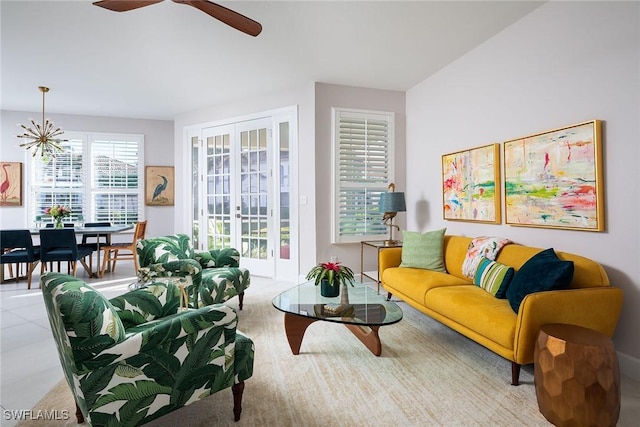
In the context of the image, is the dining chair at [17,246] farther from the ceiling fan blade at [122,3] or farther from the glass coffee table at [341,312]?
the glass coffee table at [341,312]

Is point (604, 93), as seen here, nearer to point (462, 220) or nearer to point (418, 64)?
point (462, 220)

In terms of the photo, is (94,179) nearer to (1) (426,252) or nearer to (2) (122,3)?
(2) (122,3)

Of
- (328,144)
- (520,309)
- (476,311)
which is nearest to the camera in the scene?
(520,309)

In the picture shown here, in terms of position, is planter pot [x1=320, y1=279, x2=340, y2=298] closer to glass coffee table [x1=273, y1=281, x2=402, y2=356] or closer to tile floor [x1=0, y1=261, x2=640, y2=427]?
glass coffee table [x1=273, y1=281, x2=402, y2=356]

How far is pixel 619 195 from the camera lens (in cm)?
226

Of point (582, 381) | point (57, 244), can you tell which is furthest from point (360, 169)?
point (57, 244)

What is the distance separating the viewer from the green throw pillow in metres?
3.51

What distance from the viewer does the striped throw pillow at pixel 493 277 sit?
8.21 ft

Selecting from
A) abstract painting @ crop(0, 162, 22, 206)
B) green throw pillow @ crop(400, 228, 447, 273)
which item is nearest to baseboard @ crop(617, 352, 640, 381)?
green throw pillow @ crop(400, 228, 447, 273)

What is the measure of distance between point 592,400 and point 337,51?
11.8ft

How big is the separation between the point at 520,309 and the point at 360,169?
3.11m

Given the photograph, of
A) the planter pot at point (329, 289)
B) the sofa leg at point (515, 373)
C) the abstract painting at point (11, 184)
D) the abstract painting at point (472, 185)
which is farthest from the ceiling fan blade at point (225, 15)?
the abstract painting at point (11, 184)

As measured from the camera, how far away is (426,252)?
3537 millimetres

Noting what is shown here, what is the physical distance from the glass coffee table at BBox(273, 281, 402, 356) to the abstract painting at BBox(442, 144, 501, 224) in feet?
5.21
